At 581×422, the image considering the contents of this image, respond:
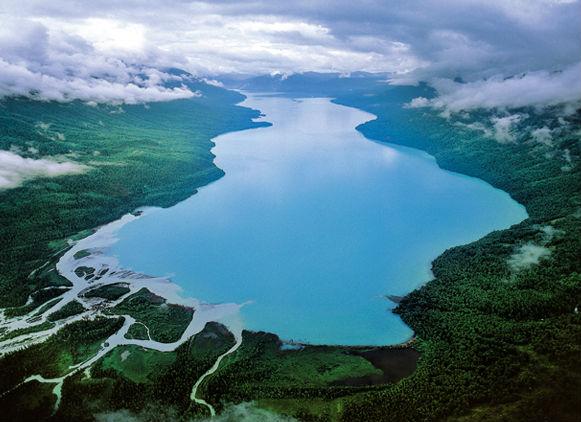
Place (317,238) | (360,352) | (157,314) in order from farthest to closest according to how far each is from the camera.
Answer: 1. (317,238)
2. (157,314)
3. (360,352)

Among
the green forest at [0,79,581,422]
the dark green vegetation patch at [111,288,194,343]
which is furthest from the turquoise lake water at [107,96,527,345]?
the dark green vegetation patch at [111,288,194,343]

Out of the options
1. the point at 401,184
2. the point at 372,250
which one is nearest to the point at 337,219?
the point at 372,250

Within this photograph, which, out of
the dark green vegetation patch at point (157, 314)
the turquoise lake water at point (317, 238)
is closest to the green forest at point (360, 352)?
the dark green vegetation patch at point (157, 314)

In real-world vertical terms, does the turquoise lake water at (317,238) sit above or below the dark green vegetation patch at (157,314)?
above

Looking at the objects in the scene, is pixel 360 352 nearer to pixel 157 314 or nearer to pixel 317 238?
pixel 157 314

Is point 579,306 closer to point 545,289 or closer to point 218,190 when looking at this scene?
point 545,289

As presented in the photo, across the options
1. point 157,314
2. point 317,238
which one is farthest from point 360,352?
point 317,238

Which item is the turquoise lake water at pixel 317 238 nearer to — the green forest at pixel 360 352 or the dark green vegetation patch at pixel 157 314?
the green forest at pixel 360 352

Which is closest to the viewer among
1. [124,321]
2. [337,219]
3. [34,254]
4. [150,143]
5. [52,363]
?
[52,363]

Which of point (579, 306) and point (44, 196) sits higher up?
point (579, 306)
